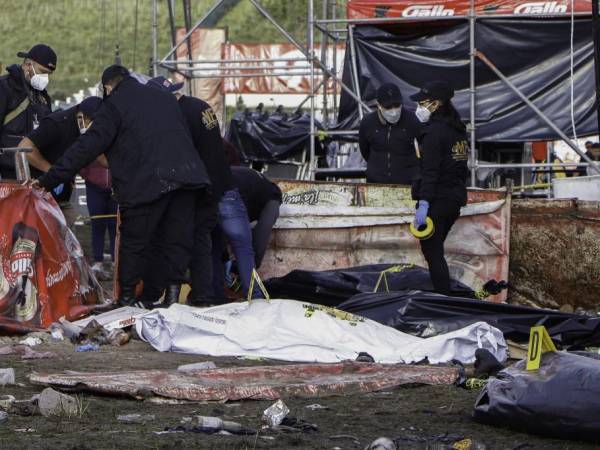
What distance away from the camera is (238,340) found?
7383 mm

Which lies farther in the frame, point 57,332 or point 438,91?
point 438,91

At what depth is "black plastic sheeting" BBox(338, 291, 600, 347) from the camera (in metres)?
7.70

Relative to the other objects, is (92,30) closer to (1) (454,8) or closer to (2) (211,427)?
(1) (454,8)

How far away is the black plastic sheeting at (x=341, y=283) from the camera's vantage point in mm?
9102

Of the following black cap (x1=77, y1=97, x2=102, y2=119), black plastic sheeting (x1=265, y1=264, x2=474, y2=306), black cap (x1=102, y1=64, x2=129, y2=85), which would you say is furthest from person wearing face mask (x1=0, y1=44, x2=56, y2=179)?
black plastic sheeting (x1=265, y1=264, x2=474, y2=306)

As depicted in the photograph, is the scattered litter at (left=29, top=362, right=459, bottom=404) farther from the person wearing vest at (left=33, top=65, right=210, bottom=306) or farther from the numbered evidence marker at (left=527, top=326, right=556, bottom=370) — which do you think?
the person wearing vest at (left=33, top=65, right=210, bottom=306)

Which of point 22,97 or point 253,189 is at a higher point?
point 22,97

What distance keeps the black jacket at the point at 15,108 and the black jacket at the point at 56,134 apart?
0.44m

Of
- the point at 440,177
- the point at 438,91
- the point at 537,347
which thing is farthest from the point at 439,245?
the point at 537,347

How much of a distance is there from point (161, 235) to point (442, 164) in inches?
79.0

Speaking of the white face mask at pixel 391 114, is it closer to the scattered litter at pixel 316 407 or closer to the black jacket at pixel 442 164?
the black jacket at pixel 442 164

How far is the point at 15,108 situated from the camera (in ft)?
31.7

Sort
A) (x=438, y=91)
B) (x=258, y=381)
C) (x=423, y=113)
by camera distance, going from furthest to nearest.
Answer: (x=423, y=113) < (x=438, y=91) < (x=258, y=381)

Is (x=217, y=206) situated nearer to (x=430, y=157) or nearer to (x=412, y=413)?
(x=430, y=157)
